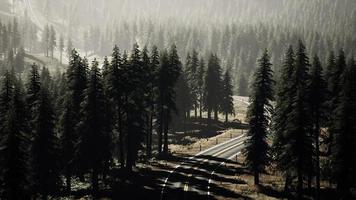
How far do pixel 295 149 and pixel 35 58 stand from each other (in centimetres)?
14643

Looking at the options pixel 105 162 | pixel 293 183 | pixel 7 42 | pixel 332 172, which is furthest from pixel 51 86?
pixel 7 42

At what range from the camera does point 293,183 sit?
47625mm

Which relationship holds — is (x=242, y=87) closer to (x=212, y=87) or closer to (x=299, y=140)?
(x=212, y=87)

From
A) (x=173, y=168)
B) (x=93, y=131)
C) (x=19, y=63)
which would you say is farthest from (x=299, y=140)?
(x=19, y=63)

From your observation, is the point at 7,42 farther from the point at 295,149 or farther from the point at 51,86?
the point at 295,149

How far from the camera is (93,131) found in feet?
141

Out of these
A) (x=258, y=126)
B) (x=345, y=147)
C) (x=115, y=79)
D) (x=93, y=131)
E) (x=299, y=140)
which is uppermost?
(x=115, y=79)

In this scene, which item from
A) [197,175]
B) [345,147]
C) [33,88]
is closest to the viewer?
[345,147]

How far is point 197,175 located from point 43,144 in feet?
57.4

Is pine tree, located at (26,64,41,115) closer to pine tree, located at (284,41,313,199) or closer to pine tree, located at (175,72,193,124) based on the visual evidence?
pine tree, located at (284,41,313,199)

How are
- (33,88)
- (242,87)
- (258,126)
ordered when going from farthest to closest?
(242,87), (33,88), (258,126)

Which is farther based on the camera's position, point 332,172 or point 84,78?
point 84,78

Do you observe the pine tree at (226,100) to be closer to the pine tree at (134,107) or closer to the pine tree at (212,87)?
the pine tree at (212,87)

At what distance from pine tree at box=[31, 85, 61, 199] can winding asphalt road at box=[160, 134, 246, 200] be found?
1247 cm
